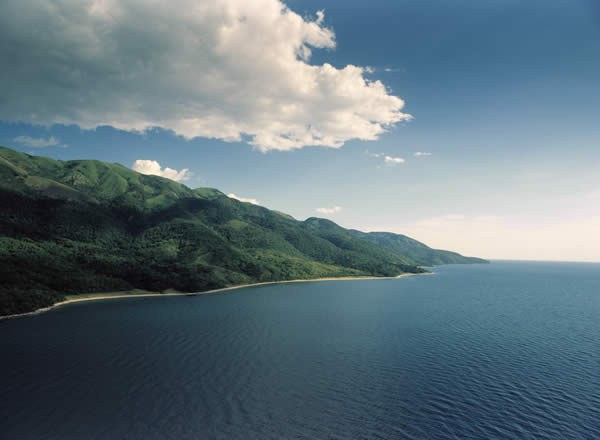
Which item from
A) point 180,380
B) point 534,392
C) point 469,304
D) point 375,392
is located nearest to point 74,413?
point 180,380

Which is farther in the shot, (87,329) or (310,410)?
(87,329)

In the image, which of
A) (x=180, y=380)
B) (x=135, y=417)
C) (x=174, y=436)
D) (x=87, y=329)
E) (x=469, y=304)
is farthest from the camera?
(x=469, y=304)

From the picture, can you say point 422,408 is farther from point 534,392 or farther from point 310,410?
point 534,392

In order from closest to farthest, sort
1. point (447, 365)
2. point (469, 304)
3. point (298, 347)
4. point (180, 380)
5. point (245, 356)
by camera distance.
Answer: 1. point (180, 380)
2. point (447, 365)
3. point (245, 356)
4. point (298, 347)
5. point (469, 304)

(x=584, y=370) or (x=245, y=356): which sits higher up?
(x=584, y=370)

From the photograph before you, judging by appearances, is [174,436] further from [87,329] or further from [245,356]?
[87,329]

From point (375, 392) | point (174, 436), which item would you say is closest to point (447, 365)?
point (375, 392)
